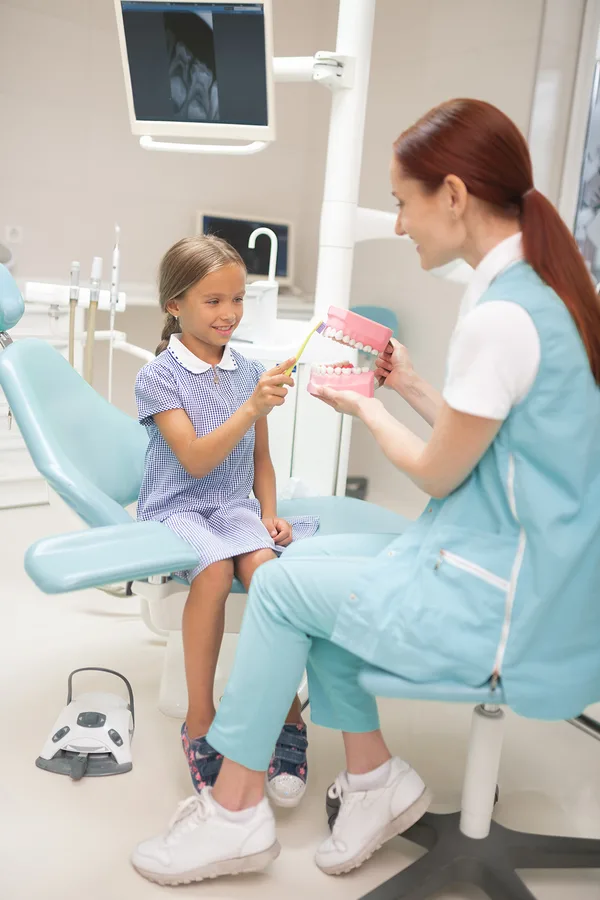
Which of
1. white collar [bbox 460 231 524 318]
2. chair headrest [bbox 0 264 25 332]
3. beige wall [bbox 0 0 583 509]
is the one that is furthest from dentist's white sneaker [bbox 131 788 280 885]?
beige wall [bbox 0 0 583 509]

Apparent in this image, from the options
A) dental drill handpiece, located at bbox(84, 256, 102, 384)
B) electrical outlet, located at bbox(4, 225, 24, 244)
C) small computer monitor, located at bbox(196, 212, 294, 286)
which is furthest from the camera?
small computer monitor, located at bbox(196, 212, 294, 286)

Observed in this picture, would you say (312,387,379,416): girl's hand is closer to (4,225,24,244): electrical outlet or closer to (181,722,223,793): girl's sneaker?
(181,722,223,793): girl's sneaker

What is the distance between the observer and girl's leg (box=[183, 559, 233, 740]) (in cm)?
154

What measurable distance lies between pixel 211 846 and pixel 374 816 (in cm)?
27

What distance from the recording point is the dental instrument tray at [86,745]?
1.69m

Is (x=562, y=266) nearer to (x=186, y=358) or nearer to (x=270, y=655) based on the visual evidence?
(x=270, y=655)

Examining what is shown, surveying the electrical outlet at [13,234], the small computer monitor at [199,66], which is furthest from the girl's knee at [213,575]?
the electrical outlet at [13,234]

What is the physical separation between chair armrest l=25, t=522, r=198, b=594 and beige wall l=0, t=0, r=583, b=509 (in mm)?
2361

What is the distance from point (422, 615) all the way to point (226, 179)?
3356 mm

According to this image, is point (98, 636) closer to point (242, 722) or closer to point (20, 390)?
point (20, 390)

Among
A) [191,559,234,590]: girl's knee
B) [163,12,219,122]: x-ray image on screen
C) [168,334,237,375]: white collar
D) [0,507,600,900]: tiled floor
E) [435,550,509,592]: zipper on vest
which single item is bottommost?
[0,507,600,900]: tiled floor

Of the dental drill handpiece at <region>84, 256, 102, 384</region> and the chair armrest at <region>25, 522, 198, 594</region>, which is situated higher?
the dental drill handpiece at <region>84, 256, 102, 384</region>

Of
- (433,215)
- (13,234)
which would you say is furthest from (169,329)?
(13,234)

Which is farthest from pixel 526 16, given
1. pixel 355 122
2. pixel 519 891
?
pixel 519 891
